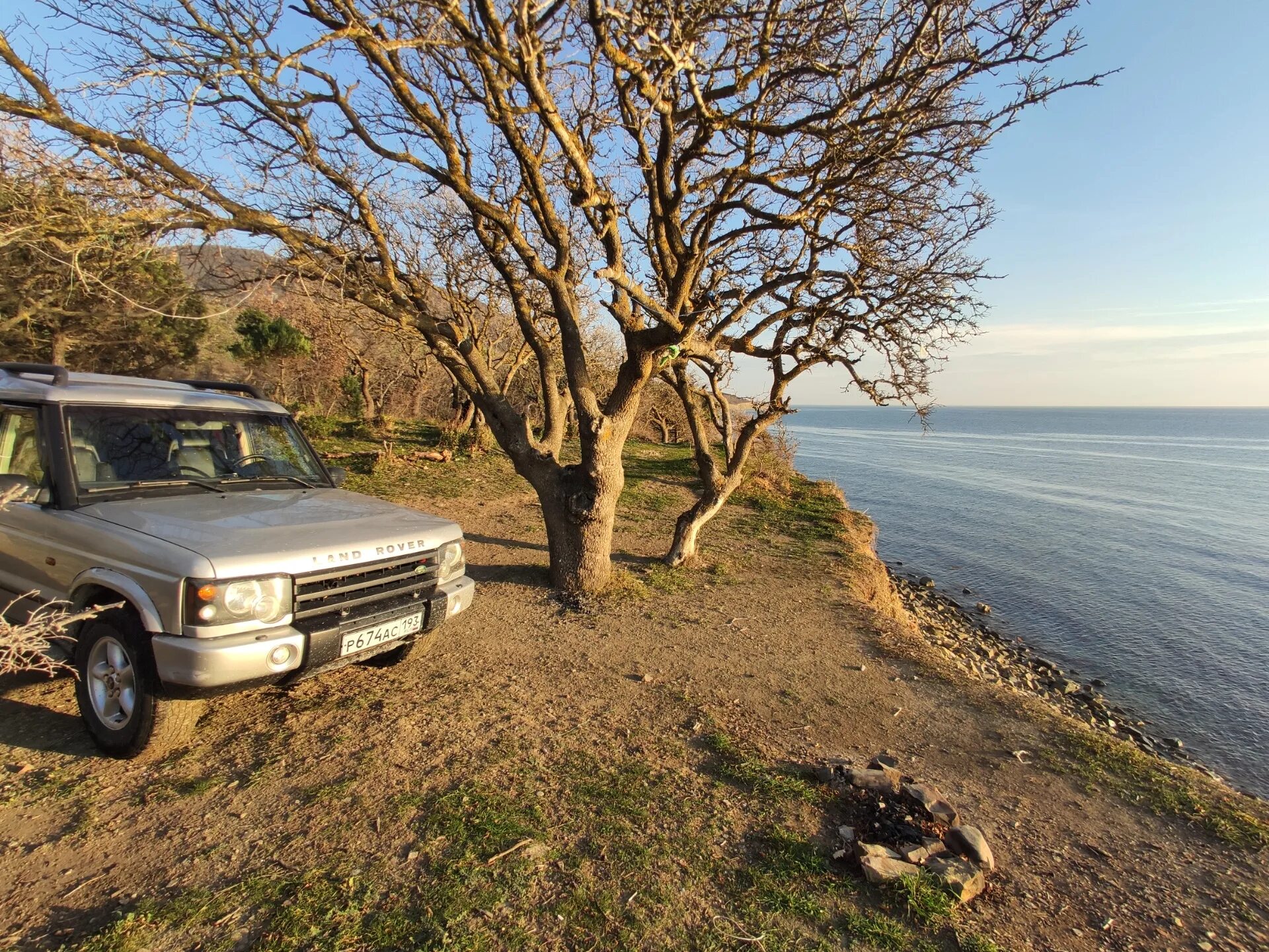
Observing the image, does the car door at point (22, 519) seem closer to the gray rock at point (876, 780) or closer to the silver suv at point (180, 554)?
the silver suv at point (180, 554)

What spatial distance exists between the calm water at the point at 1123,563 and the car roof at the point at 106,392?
12124mm

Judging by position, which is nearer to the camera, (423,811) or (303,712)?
(423,811)

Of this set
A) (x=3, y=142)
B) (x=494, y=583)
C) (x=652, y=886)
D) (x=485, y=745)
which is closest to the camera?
(x=652, y=886)

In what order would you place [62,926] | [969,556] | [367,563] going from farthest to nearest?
1. [969,556]
2. [367,563]
3. [62,926]

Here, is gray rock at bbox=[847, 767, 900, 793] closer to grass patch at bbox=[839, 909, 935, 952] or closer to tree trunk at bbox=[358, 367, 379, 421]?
grass patch at bbox=[839, 909, 935, 952]

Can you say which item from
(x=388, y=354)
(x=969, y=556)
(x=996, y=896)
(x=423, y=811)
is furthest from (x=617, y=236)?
(x=388, y=354)

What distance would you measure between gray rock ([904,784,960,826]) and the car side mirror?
200 inches

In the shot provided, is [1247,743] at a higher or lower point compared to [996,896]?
lower

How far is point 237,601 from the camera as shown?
3203mm

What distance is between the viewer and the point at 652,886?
9.50 feet

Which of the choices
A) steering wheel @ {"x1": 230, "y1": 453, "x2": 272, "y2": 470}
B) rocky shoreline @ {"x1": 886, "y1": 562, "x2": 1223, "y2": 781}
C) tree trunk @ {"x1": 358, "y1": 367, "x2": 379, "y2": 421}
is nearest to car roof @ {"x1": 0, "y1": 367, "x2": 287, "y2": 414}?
steering wheel @ {"x1": 230, "y1": 453, "x2": 272, "y2": 470}

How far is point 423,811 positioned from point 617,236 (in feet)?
19.3

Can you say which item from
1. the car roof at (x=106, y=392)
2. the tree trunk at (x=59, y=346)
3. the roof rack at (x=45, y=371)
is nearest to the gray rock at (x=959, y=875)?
the car roof at (x=106, y=392)

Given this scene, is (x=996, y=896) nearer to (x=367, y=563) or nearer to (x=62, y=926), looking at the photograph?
(x=367, y=563)
